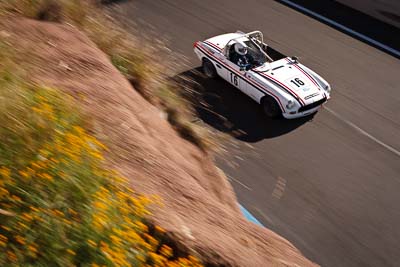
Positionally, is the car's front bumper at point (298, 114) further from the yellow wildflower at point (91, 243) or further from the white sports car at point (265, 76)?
the yellow wildflower at point (91, 243)

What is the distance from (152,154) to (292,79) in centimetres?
671

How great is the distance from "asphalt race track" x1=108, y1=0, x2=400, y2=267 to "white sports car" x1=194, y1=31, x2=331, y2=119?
345mm

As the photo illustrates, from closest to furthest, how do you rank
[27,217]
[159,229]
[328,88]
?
[27,217]
[159,229]
[328,88]

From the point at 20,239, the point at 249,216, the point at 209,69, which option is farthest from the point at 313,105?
the point at 20,239

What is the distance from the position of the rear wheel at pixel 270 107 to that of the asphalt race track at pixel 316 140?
195 millimetres

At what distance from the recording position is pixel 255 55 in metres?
12.2

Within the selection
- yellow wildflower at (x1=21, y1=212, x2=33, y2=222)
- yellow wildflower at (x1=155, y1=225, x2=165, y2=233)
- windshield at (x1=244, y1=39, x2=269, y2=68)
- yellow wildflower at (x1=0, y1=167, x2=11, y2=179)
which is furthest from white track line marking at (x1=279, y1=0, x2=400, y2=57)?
yellow wildflower at (x1=21, y1=212, x2=33, y2=222)

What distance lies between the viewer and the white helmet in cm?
1210

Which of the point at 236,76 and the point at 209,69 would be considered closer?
the point at 236,76

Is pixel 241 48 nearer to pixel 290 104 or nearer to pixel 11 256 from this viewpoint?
pixel 290 104

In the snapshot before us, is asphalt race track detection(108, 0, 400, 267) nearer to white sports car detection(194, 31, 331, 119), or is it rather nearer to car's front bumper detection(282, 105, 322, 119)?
car's front bumper detection(282, 105, 322, 119)

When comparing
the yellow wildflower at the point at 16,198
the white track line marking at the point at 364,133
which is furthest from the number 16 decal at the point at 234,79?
the yellow wildflower at the point at 16,198

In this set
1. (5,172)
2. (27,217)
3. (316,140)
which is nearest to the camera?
(27,217)

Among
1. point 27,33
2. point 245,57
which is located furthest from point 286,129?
point 27,33
